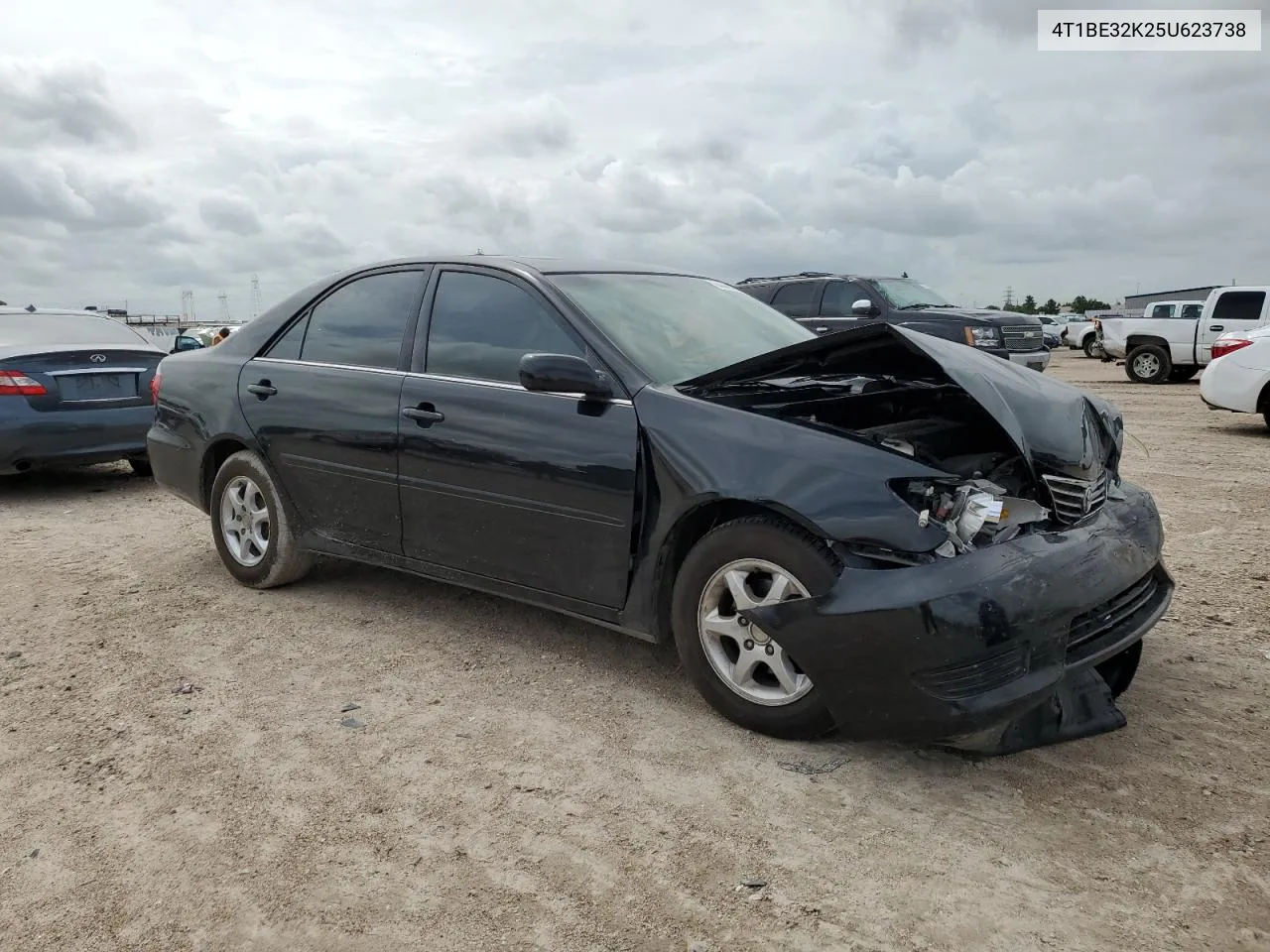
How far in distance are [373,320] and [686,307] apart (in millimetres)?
1403

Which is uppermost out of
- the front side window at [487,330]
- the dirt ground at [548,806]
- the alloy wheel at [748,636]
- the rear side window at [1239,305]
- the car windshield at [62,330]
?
the rear side window at [1239,305]

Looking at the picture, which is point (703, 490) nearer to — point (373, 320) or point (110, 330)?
point (373, 320)

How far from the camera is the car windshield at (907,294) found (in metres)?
13.6

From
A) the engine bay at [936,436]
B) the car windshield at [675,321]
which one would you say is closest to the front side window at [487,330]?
the car windshield at [675,321]

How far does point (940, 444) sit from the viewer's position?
10.8 ft

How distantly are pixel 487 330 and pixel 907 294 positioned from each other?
1102cm

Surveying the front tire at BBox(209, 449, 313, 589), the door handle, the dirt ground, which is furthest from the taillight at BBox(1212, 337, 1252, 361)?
the front tire at BBox(209, 449, 313, 589)

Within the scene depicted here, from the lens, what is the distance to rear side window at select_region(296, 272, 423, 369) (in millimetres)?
4359

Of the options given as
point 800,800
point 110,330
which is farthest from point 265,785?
point 110,330

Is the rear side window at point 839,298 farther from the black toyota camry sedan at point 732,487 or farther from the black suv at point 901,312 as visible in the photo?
the black toyota camry sedan at point 732,487

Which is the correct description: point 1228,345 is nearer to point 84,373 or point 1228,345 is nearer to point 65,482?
point 84,373

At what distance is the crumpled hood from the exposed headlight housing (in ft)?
32.1

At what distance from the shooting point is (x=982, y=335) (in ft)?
43.1

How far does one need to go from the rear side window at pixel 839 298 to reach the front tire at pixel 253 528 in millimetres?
9892
